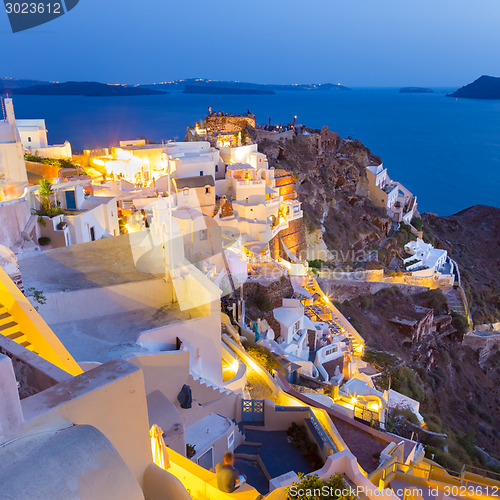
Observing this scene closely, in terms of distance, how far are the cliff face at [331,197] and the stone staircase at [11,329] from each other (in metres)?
23.0

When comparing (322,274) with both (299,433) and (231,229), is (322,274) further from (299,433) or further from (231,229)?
(299,433)

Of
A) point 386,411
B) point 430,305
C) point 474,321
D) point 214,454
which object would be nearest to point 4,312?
point 214,454

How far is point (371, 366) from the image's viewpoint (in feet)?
57.0

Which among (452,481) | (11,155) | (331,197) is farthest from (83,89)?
(452,481)

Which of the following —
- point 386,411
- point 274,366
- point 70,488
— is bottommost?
point 386,411

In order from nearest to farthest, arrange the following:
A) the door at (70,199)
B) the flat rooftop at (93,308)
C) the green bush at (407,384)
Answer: the flat rooftop at (93,308) → the door at (70,199) → the green bush at (407,384)

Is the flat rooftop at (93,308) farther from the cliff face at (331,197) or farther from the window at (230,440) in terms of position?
the cliff face at (331,197)

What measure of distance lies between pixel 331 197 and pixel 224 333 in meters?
23.0

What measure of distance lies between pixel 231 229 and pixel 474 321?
16.2m

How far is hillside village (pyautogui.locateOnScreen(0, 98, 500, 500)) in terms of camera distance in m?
3.13

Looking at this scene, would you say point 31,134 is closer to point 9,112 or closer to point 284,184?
point 9,112

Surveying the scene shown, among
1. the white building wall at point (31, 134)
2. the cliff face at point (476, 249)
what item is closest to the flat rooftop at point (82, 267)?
the white building wall at point (31, 134)

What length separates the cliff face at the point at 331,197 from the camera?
95.2ft

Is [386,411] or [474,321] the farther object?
[474,321]
